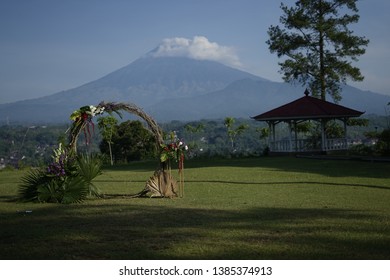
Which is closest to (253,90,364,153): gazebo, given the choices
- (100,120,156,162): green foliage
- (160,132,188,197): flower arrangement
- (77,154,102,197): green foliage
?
(100,120,156,162): green foliage

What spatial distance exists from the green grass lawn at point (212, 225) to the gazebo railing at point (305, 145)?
50.7 ft

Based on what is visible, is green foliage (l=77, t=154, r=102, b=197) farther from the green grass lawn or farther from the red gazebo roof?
the red gazebo roof

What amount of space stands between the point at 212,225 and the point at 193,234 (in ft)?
2.27

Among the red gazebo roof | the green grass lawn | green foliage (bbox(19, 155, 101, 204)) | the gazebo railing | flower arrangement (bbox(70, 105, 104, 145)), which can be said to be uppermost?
the red gazebo roof

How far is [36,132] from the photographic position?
6050 centimetres

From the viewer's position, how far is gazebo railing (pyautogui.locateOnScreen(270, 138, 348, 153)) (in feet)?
91.9

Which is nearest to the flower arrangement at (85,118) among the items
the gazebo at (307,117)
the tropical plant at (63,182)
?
the tropical plant at (63,182)

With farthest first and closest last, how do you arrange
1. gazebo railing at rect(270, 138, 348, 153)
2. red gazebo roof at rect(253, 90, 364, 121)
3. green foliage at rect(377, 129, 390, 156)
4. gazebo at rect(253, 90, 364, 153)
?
gazebo railing at rect(270, 138, 348, 153) < gazebo at rect(253, 90, 364, 153) < red gazebo roof at rect(253, 90, 364, 121) < green foliage at rect(377, 129, 390, 156)

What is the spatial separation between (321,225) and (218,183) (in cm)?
701

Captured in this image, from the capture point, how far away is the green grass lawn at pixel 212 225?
551 centimetres

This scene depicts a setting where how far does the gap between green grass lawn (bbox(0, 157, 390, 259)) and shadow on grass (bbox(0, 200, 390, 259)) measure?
1 centimetres

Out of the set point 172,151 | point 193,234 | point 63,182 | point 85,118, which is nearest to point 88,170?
point 63,182

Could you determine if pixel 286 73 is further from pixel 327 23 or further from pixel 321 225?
pixel 321 225
